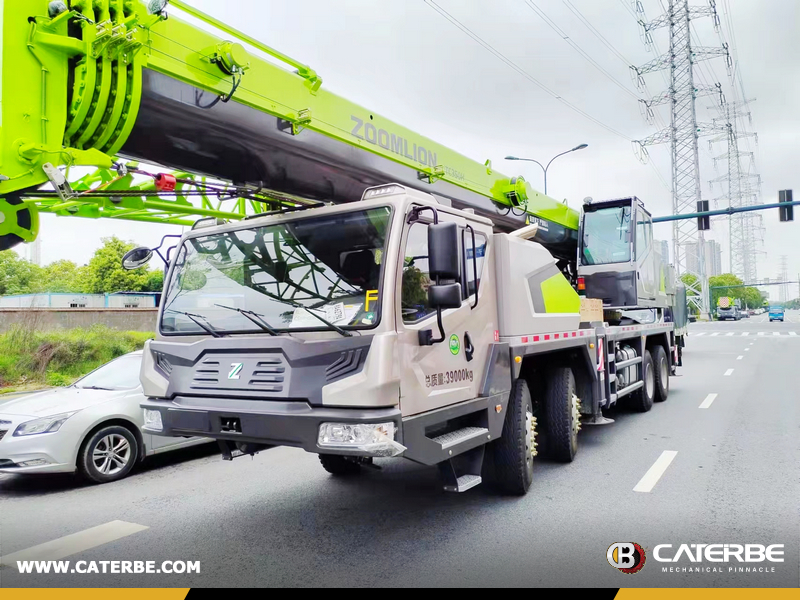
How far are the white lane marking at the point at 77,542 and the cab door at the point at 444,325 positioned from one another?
8.16 ft

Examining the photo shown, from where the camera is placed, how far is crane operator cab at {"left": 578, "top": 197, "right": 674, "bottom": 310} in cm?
963

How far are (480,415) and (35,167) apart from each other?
3352 mm

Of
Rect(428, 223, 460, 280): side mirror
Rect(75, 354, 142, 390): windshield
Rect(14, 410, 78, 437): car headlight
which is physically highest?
Rect(428, 223, 460, 280): side mirror

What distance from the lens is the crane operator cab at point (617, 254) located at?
963 centimetres

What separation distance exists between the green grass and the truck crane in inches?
401

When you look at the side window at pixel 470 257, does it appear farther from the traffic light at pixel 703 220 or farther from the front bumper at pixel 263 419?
the traffic light at pixel 703 220

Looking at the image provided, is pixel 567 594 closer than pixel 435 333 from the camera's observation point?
Yes

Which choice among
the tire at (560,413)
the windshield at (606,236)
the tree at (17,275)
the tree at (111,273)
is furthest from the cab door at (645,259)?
the tree at (111,273)

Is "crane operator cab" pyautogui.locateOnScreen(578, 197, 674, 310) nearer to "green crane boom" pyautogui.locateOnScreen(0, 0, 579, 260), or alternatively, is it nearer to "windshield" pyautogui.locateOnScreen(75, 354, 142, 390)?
"green crane boom" pyautogui.locateOnScreen(0, 0, 579, 260)

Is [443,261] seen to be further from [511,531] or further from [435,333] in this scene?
[511,531]

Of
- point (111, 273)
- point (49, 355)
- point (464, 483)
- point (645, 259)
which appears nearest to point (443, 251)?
point (464, 483)

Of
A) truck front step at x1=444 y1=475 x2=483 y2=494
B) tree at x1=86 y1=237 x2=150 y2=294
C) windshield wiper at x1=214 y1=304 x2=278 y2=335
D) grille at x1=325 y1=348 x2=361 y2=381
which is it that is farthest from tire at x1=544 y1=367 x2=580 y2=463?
tree at x1=86 y1=237 x2=150 y2=294

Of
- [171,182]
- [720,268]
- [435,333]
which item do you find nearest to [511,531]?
[435,333]

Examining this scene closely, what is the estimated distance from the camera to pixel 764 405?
10016 millimetres
